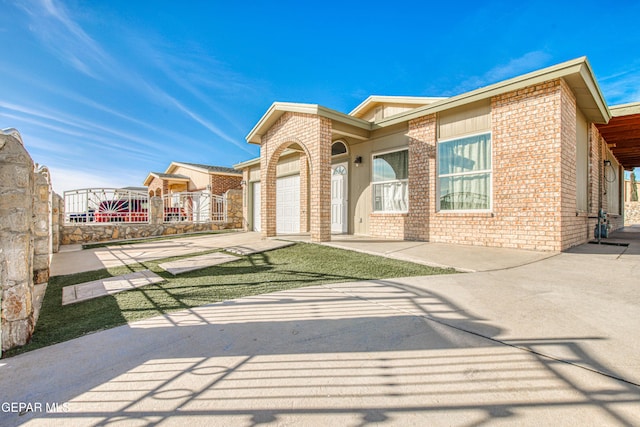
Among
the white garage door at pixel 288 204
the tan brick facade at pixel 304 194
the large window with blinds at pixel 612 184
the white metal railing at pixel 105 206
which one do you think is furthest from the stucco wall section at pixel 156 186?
the large window with blinds at pixel 612 184

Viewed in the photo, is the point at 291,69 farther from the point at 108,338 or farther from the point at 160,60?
the point at 108,338

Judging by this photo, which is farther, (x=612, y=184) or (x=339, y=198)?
(x=612, y=184)

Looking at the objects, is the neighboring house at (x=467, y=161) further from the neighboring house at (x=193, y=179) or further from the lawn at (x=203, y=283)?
the neighboring house at (x=193, y=179)

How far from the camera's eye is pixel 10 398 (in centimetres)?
173

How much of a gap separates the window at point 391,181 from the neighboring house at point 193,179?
12825 millimetres

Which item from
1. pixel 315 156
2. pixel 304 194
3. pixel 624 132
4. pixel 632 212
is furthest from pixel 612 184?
pixel 632 212

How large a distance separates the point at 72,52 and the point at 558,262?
14.1 m

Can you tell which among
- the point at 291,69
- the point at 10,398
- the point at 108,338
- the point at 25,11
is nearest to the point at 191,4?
the point at 25,11

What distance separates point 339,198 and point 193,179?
48.9ft

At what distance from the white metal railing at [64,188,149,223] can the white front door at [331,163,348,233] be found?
25.8 ft

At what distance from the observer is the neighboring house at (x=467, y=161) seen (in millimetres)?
5812

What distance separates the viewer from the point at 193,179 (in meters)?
21.0

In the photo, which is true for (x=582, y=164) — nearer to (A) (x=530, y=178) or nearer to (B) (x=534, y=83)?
(A) (x=530, y=178)

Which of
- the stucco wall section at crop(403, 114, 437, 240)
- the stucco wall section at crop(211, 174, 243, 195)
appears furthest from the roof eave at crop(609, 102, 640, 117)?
the stucco wall section at crop(211, 174, 243, 195)
